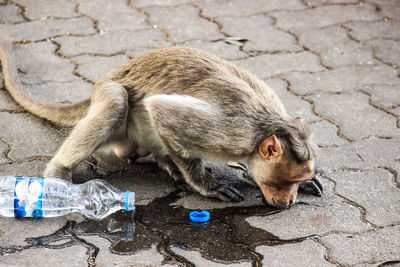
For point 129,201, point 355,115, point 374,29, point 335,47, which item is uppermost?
point 374,29

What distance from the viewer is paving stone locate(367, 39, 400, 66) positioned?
621 centimetres

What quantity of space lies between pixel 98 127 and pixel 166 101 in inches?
18.6

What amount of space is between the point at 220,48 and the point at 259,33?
23.8 inches

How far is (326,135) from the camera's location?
15.9ft

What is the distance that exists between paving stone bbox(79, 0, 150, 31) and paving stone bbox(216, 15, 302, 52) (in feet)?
2.97

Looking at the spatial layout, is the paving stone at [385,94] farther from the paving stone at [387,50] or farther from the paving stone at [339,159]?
the paving stone at [339,159]

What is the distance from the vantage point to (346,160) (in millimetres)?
4531

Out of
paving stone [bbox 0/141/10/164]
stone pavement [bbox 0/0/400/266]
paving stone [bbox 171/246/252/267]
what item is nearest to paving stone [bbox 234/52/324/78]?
stone pavement [bbox 0/0/400/266]

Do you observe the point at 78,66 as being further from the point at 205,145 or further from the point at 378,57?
the point at 378,57

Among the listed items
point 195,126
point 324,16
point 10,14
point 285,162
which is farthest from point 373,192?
point 10,14

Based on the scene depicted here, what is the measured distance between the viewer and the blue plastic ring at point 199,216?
3.75m

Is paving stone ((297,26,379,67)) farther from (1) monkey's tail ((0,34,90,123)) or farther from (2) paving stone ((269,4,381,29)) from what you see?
(1) monkey's tail ((0,34,90,123))

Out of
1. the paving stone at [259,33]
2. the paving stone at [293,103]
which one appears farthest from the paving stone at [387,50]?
the paving stone at [293,103]

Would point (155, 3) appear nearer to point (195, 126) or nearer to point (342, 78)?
point (342, 78)
